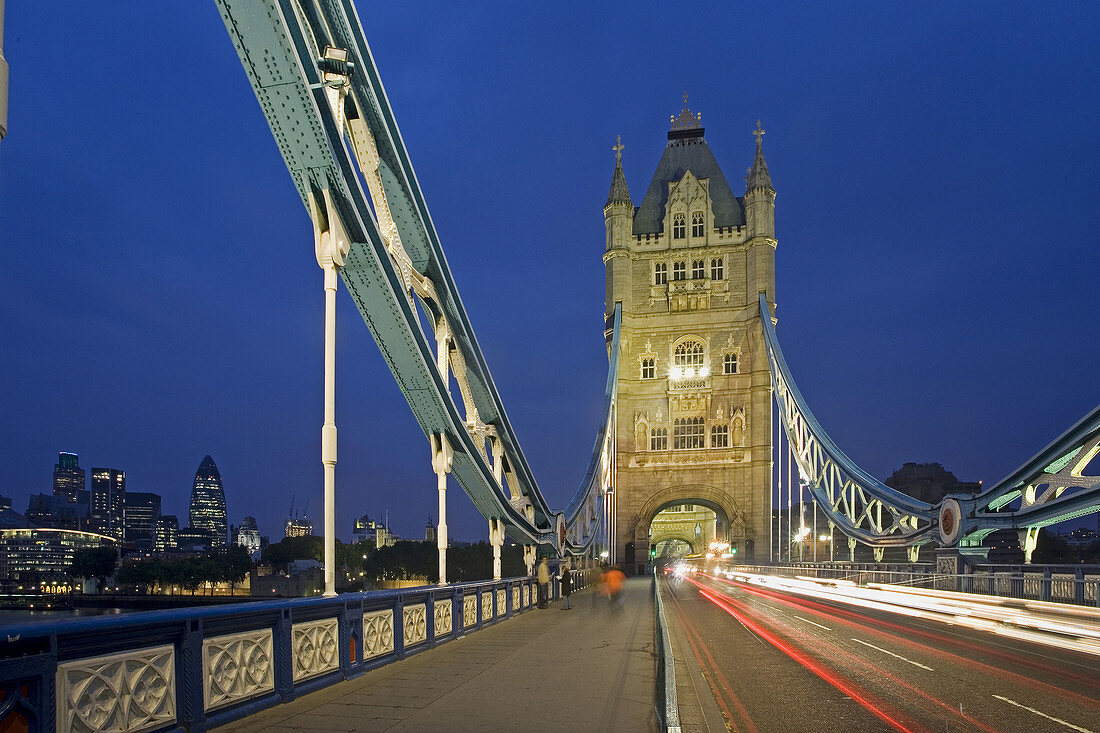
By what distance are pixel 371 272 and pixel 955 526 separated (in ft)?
71.5

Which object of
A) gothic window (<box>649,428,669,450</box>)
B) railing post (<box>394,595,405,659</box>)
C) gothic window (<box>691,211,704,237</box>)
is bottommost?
railing post (<box>394,595,405,659</box>)

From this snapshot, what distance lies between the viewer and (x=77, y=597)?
91.1 metres

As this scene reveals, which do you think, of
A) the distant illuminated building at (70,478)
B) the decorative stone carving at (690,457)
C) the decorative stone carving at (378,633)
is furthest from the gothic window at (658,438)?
the distant illuminated building at (70,478)

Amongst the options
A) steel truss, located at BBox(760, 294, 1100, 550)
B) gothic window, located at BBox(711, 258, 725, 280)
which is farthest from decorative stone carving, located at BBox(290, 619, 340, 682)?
gothic window, located at BBox(711, 258, 725, 280)

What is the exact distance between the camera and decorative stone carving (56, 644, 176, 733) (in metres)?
4.72

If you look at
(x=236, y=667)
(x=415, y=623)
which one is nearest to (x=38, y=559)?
(x=415, y=623)

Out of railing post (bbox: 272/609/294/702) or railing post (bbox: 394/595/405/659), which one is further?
railing post (bbox: 394/595/405/659)

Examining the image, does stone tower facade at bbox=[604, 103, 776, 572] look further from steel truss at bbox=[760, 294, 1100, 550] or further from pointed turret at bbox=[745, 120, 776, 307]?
steel truss at bbox=[760, 294, 1100, 550]

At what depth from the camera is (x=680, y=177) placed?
6153cm

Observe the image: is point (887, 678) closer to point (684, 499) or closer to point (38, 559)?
point (684, 499)

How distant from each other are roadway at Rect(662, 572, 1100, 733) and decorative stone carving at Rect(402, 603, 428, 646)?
3598 mm

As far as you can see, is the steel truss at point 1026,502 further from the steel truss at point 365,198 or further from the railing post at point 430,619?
the railing post at point 430,619

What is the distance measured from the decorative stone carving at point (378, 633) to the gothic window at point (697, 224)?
52.3 meters

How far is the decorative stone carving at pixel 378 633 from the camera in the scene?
9227 millimetres
